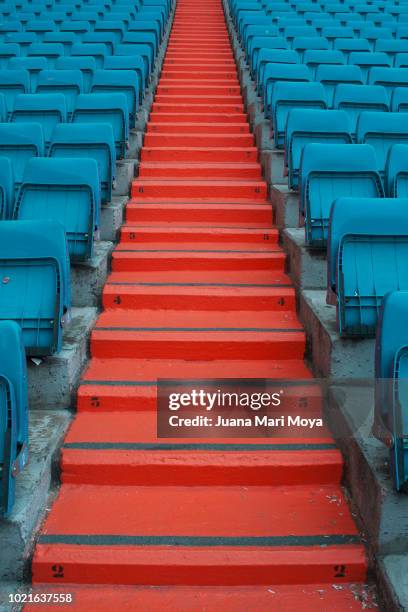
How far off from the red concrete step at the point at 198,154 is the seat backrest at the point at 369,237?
1.64 m

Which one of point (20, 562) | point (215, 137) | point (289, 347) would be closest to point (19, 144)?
point (215, 137)

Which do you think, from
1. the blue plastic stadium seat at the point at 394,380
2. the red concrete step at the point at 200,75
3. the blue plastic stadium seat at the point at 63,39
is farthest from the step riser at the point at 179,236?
the blue plastic stadium seat at the point at 63,39

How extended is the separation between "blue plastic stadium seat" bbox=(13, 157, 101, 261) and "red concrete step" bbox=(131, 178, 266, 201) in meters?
0.71

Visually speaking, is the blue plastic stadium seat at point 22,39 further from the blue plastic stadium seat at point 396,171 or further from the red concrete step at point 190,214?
the blue plastic stadium seat at point 396,171

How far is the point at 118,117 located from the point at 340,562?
2.61 m

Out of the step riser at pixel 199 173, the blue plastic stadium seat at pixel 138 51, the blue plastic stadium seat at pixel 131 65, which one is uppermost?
the blue plastic stadium seat at pixel 138 51

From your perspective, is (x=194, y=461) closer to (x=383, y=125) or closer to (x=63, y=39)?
(x=383, y=125)

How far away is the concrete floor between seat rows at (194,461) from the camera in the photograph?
159 cm

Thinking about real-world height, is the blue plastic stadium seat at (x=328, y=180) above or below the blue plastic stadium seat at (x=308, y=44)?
below

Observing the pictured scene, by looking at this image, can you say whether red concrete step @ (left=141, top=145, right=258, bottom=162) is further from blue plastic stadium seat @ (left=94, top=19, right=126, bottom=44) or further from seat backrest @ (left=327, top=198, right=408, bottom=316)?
blue plastic stadium seat @ (left=94, top=19, right=126, bottom=44)

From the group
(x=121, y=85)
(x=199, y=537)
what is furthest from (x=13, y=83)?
(x=199, y=537)

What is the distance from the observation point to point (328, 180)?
263cm

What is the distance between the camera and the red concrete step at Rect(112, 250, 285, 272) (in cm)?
276

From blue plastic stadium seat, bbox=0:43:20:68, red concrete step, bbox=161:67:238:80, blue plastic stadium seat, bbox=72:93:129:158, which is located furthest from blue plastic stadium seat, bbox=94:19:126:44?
blue plastic stadium seat, bbox=72:93:129:158
